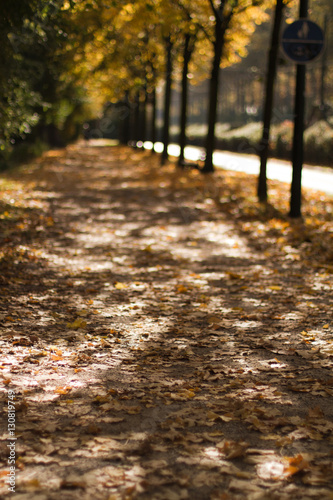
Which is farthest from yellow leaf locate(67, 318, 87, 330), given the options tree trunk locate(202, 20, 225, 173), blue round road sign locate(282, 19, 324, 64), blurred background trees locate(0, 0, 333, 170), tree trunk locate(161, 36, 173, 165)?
tree trunk locate(161, 36, 173, 165)

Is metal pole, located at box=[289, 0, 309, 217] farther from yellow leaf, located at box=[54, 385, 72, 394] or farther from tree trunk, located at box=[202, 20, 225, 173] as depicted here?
yellow leaf, located at box=[54, 385, 72, 394]

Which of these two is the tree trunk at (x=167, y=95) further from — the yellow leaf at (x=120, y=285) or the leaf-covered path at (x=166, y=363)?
the yellow leaf at (x=120, y=285)

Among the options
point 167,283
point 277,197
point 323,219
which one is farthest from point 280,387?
point 277,197

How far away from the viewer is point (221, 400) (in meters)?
4.26

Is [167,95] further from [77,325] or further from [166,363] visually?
[166,363]

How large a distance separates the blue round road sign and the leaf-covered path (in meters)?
3.42

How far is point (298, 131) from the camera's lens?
12539 millimetres

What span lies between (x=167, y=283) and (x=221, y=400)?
11.8 feet

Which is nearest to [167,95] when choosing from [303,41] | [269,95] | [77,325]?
[269,95]

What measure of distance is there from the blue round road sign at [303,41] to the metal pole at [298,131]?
353 millimetres

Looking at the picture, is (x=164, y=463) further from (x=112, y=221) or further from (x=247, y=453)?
(x=112, y=221)

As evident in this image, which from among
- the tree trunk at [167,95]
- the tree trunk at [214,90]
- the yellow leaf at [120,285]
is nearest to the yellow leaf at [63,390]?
the yellow leaf at [120,285]

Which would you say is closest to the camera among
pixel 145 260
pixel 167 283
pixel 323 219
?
pixel 167 283

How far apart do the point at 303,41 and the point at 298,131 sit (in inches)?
71.2
